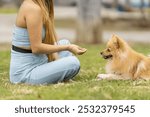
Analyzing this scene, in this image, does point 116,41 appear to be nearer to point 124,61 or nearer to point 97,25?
point 124,61

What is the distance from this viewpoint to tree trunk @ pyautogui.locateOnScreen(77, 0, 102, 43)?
52.2ft

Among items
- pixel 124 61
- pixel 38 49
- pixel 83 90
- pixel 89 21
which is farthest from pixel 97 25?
pixel 83 90

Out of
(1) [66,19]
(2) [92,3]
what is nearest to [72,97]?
(2) [92,3]

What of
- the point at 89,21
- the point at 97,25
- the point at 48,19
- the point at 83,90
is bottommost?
the point at 97,25

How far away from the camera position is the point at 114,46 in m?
7.43

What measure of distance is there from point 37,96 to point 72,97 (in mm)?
443

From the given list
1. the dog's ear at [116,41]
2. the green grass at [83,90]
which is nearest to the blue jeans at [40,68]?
the green grass at [83,90]

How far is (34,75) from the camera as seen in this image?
7.29 metres

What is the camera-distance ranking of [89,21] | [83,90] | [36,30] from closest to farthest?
[83,90]
[36,30]
[89,21]

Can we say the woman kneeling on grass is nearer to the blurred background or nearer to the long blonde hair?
the long blonde hair

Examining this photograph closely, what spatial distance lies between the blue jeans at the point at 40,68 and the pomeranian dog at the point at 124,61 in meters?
0.51

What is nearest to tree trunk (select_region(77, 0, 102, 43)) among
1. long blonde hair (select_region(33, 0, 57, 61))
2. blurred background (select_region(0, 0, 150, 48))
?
blurred background (select_region(0, 0, 150, 48))

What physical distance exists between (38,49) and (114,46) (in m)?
1.09

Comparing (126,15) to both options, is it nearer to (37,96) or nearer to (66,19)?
(66,19)
